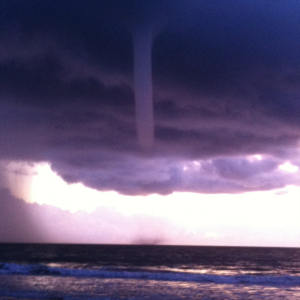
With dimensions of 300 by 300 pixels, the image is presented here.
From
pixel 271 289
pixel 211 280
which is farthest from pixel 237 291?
pixel 211 280

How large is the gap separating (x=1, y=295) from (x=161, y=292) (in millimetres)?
8053

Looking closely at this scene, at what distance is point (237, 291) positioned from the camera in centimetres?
2264

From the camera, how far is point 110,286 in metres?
23.9

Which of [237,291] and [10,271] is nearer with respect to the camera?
[237,291]

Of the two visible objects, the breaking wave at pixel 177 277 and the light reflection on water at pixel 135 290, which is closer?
the light reflection on water at pixel 135 290

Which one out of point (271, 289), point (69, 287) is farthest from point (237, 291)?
point (69, 287)

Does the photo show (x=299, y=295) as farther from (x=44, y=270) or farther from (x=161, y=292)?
(x=44, y=270)

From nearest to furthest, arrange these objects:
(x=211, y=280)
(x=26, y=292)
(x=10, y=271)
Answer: (x=26, y=292), (x=211, y=280), (x=10, y=271)

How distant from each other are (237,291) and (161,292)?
4.32 metres

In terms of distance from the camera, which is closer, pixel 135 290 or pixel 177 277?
pixel 135 290

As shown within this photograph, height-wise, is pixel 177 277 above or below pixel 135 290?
below

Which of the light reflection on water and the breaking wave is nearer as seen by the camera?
the light reflection on water

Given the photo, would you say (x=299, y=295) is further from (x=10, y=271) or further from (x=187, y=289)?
(x=10, y=271)

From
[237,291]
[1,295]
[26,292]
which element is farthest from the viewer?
[237,291]
